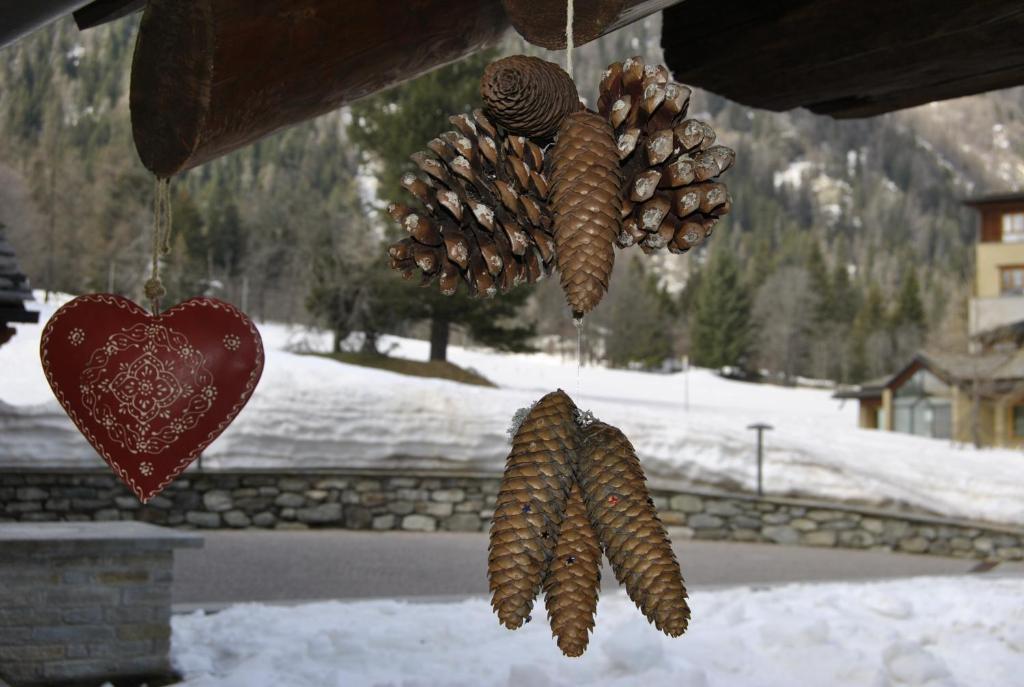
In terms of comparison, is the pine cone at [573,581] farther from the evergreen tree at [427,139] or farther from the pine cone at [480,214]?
the evergreen tree at [427,139]

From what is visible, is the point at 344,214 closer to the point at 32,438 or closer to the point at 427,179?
the point at 32,438

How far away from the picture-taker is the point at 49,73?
53719 millimetres

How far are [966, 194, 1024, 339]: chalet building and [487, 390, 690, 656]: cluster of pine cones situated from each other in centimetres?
3295

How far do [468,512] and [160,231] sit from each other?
1046 cm

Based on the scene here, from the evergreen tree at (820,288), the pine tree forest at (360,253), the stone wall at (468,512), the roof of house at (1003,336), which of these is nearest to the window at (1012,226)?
the pine tree forest at (360,253)

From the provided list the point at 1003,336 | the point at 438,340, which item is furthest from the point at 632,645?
the point at 1003,336

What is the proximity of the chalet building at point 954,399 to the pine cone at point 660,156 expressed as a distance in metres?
25.2

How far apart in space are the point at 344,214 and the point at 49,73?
105 ft

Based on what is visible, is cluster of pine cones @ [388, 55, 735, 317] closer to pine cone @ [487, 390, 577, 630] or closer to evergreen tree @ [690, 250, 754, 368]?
pine cone @ [487, 390, 577, 630]

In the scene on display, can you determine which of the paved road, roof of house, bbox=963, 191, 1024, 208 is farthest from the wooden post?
roof of house, bbox=963, 191, 1024, 208

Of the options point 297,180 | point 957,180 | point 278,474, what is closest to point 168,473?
point 278,474

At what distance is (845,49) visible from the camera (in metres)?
1.94

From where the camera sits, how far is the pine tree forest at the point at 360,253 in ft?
71.4

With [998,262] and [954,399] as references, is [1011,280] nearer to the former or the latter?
[998,262]
